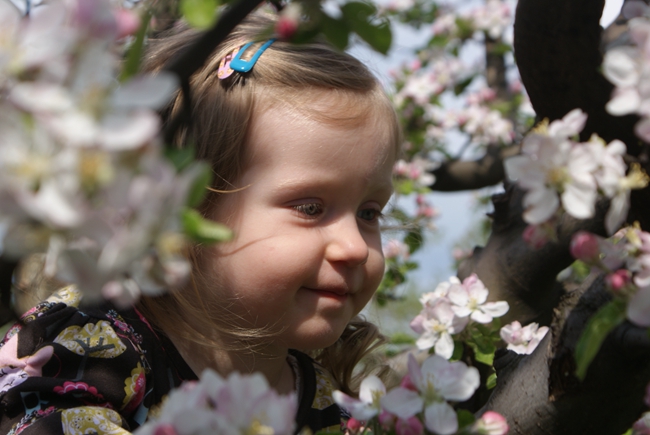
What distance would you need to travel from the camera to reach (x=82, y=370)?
52.3 inches

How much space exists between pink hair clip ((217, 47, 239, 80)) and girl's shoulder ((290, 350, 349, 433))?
Result: 2.88 feet

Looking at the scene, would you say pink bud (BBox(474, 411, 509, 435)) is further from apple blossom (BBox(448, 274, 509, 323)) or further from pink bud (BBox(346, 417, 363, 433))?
apple blossom (BBox(448, 274, 509, 323))

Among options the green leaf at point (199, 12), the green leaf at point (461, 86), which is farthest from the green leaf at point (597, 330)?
the green leaf at point (461, 86)

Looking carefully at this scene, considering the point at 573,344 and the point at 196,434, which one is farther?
the point at 573,344

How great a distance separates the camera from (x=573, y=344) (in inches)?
37.8

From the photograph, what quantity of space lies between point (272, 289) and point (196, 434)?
0.86 meters

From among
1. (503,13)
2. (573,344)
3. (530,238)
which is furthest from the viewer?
(503,13)

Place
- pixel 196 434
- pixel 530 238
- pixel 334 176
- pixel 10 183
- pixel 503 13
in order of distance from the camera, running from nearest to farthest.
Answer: pixel 10 183
pixel 196 434
pixel 530 238
pixel 334 176
pixel 503 13

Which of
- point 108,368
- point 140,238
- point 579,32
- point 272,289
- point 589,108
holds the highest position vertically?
point 140,238

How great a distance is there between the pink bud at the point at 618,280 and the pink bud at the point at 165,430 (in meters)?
0.45

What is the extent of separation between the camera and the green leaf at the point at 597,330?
614 mm

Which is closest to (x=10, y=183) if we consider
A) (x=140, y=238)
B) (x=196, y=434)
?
(x=140, y=238)

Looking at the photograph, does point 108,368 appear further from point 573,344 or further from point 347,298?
point 573,344

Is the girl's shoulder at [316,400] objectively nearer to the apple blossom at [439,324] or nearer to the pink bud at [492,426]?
the apple blossom at [439,324]
